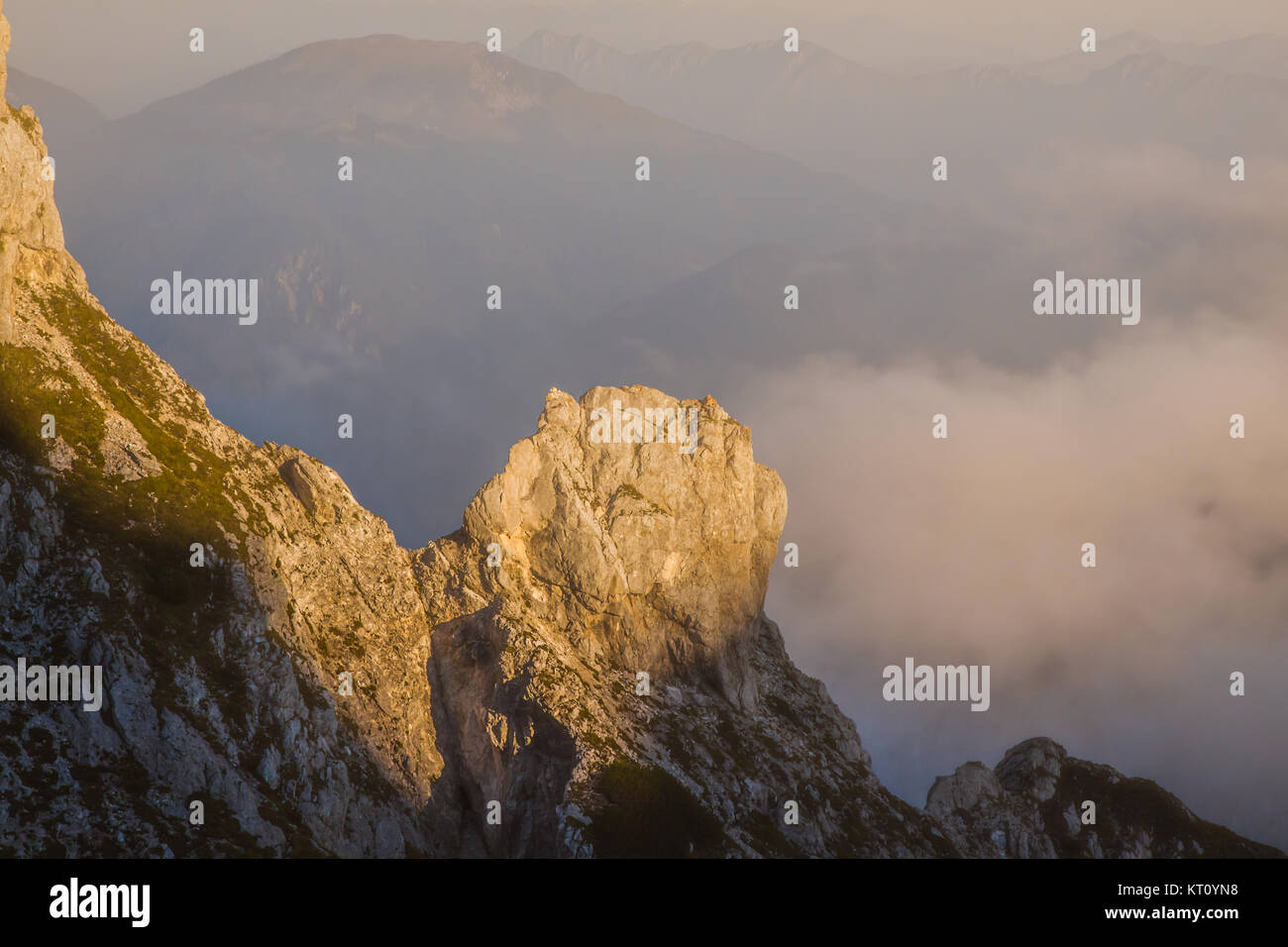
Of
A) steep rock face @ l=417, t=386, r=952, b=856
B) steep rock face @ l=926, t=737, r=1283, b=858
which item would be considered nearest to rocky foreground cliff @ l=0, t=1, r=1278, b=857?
steep rock face @ l=417, t=386, r=952, b=856

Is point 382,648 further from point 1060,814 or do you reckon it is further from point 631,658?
point 1060,814

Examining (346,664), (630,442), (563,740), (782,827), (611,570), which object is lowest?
(782,827)

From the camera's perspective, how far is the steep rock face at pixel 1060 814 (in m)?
173

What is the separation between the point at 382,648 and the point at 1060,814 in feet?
354

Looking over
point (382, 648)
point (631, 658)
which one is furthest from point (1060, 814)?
point (382, 648)

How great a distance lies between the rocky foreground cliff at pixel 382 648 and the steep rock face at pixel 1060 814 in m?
0.78

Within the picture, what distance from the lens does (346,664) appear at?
4818 inches

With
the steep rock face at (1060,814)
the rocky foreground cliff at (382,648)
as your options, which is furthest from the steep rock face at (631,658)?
the steep rock face at (1060,814)

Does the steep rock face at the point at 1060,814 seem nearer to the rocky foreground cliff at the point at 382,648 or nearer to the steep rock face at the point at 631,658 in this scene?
the rocky foreground cliff at the point at 382,648

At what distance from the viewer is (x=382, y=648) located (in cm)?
12850

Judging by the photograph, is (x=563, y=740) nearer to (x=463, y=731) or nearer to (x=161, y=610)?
(x=463, y=731)
